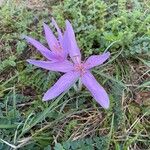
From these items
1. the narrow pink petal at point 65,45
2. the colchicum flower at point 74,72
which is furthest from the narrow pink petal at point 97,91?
the narrow pink petal at point 65,45

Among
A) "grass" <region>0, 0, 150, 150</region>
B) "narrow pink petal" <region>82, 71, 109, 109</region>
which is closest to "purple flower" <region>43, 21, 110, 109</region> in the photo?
"narrow pink petal" <region>82, 71, 109, 109</region>

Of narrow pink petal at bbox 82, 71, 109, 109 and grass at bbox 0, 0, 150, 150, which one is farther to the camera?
grass at bbox 0, 0, 150, 150

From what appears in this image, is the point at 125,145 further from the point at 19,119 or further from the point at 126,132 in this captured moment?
the point at 19,119

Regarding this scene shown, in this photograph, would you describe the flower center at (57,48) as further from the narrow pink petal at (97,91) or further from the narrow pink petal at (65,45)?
the narrow pink petal at (97,91)

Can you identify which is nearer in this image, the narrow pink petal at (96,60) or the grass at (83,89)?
the narrow pink petal at (96,60)

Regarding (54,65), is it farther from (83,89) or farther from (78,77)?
(83,89)

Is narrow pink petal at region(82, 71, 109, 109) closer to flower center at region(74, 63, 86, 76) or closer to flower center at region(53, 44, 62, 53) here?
flower center at region(74, 63, 86, 76)

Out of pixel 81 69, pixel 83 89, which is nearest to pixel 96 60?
pixel 81 69

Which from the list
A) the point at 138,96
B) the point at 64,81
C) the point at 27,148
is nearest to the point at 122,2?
the point at 138,96
